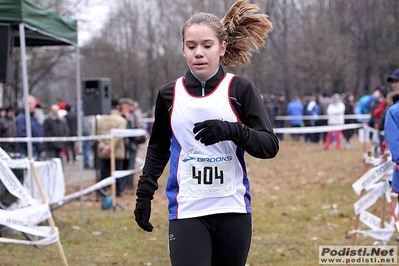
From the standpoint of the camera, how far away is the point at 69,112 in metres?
19.7

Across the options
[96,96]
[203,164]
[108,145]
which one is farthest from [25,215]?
[108,145]

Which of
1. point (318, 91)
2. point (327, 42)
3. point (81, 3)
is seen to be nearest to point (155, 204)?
point (81, 3)

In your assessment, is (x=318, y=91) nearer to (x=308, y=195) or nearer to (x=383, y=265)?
(x=308, y=195)

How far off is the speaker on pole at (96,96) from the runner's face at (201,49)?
7.49 metres

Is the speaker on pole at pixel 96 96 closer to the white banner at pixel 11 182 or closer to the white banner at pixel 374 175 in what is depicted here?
the white banner at pixel 11 182

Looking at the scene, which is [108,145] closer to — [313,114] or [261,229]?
[261,229]

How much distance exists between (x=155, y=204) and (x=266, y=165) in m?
7.00

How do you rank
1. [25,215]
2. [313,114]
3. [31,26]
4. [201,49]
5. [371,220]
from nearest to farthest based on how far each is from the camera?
[201,49] < [25,215] < [371,220] < [31,26] < [313,114]

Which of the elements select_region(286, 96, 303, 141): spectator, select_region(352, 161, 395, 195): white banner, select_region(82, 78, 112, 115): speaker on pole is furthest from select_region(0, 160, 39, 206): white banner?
select_region(286, 96, 303, 141): spectator

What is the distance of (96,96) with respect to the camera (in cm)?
1080

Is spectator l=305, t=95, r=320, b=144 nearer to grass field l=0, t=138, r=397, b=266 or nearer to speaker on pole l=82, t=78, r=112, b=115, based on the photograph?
grass field l=0, t=138, r=397, b=266

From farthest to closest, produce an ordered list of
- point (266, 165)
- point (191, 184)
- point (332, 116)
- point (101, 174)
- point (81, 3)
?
point (81, 3), point (332, 116), point (266, 165), point (101, 174), point (191, 184)

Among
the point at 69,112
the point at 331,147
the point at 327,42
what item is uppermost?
the point at 327,42

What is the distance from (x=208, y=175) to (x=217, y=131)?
43 centimetres
